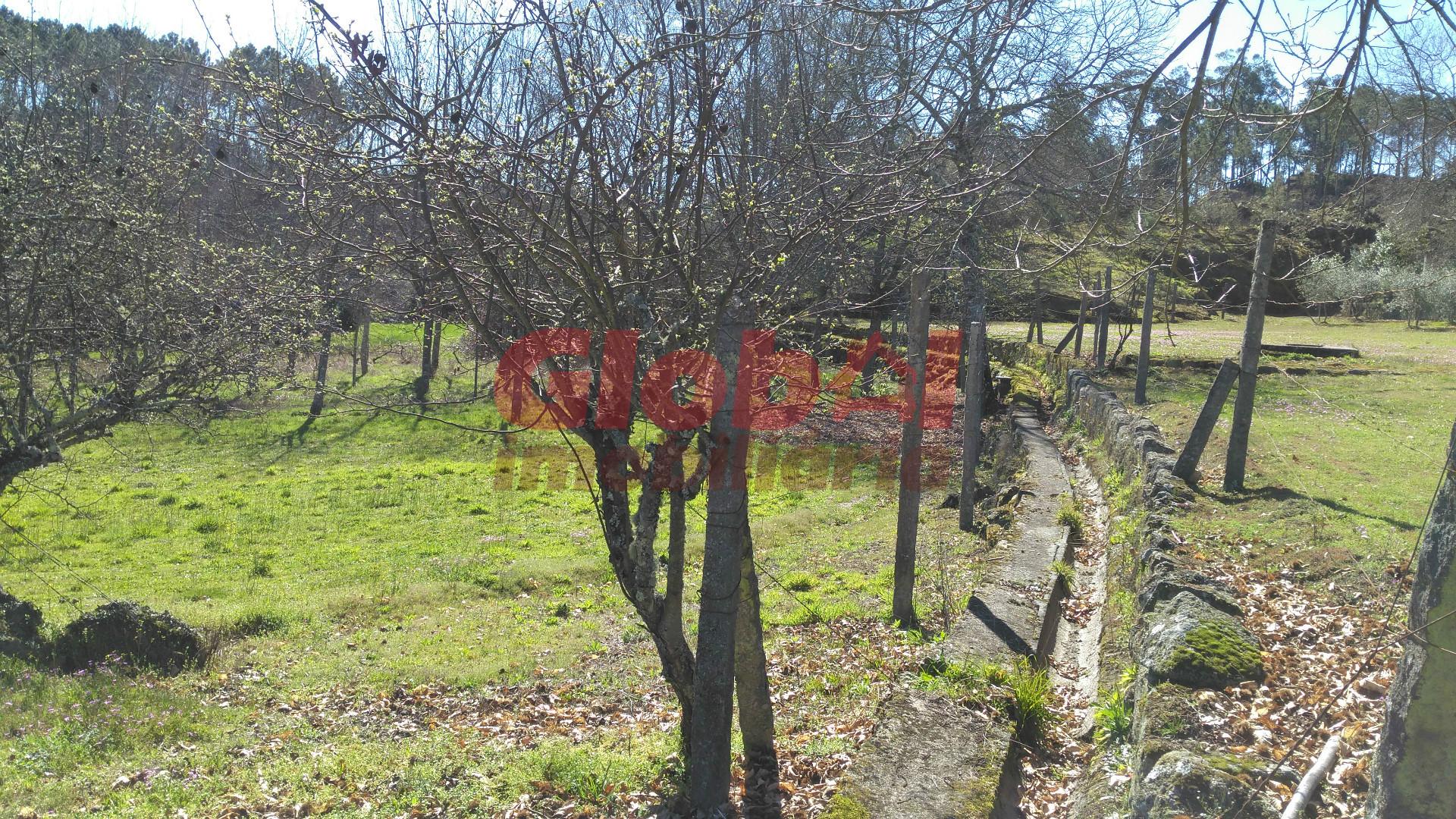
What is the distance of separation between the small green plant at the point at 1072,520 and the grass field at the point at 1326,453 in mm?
1267

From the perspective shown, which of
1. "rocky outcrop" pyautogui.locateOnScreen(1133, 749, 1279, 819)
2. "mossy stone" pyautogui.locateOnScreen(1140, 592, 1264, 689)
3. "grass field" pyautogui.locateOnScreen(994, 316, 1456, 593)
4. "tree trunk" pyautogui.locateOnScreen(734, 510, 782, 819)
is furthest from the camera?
"grass field" pyautogui.locateOnScreen(994, 316, 1456, 593)

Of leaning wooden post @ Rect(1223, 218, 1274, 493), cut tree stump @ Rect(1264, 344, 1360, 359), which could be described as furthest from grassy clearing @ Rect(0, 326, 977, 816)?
cut tree stump @ Rect(1264, 344, 1360, 359)

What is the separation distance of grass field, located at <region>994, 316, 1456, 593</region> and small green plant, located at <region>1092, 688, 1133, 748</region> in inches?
69.4

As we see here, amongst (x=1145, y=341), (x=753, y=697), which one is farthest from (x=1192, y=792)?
(x=1145, y=341)

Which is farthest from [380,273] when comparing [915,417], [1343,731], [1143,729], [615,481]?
[1343,731]

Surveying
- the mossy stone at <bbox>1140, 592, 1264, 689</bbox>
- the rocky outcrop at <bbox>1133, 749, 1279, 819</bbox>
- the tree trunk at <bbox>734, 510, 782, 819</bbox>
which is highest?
the mossy stone at <bbox>1140, 592, 1264, 689</bbox>

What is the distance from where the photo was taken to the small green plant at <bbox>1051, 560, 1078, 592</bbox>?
8.15 metres

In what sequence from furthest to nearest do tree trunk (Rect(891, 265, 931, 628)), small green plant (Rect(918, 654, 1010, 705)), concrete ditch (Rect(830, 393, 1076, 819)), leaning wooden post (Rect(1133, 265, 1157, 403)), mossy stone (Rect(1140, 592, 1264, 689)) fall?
leaning wooden post (Rect(1133, 265, 1157, 403)) < tree trunk (Rect(891, 265, 931, 628)) < small green plant (Rect(918, 654, 1010, 705)) < mossy stone (Rect(1140, 592, 1264, 689)) < concrete ditch (Rect(830, 393, 1076, 819))

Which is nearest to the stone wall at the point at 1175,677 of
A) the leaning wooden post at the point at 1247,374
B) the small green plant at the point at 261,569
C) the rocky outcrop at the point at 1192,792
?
the rocky outcrop at the point at 1192,792

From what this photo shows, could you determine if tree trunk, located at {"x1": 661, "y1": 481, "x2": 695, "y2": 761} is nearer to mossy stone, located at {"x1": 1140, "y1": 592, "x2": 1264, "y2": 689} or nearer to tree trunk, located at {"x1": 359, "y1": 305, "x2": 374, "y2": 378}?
mossy stone, located at {"x1": 1140, "y1": 592, "x2": 1264, "y2": 689}

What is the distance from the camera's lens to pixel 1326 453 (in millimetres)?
10516

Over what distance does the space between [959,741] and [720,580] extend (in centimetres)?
159

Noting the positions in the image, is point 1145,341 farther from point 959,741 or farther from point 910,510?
point 959,741

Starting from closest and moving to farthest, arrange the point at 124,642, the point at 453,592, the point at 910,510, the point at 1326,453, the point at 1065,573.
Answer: the point at 910,510, the point at 1065,573, the point at 124,642, the point at 1326,453, the point at 453,592
